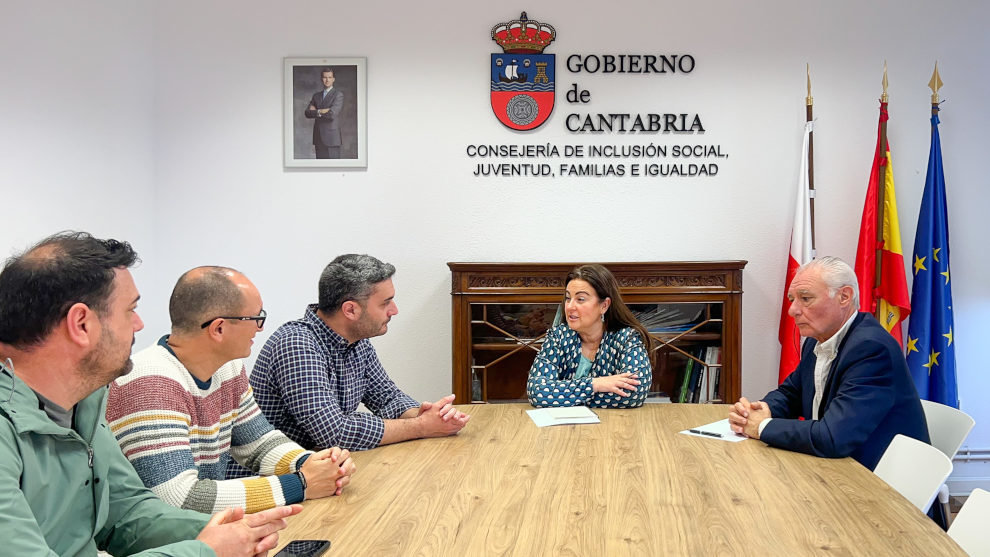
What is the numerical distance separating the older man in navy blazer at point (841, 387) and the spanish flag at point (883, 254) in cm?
170

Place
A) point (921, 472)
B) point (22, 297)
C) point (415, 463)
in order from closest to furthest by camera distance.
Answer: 1. point (22, 297)
2. point (921, 472)
3. point (415, 463)

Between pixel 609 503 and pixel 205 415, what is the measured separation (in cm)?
112

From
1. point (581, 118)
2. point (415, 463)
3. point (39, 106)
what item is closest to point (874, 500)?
point (415, 463)

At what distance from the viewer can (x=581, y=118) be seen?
193 inches

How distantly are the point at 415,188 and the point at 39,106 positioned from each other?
6.73 feet

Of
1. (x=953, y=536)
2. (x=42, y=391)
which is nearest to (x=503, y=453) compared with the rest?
(x=953, y=536)

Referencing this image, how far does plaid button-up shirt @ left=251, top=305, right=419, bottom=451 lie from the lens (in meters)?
2.62

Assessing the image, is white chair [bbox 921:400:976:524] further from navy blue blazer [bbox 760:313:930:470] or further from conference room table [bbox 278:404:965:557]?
conference room table [bbox 278:404:965:557]

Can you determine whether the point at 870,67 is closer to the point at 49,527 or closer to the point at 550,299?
the point at 550,299

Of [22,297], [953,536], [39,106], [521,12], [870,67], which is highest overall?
[521,12]

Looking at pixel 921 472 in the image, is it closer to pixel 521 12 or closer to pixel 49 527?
pixel 49 527

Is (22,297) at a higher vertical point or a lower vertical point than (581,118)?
lower

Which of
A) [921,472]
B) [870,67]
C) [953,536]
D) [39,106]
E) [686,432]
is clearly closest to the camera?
[953,536]

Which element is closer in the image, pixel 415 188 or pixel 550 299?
pixel 550 299
